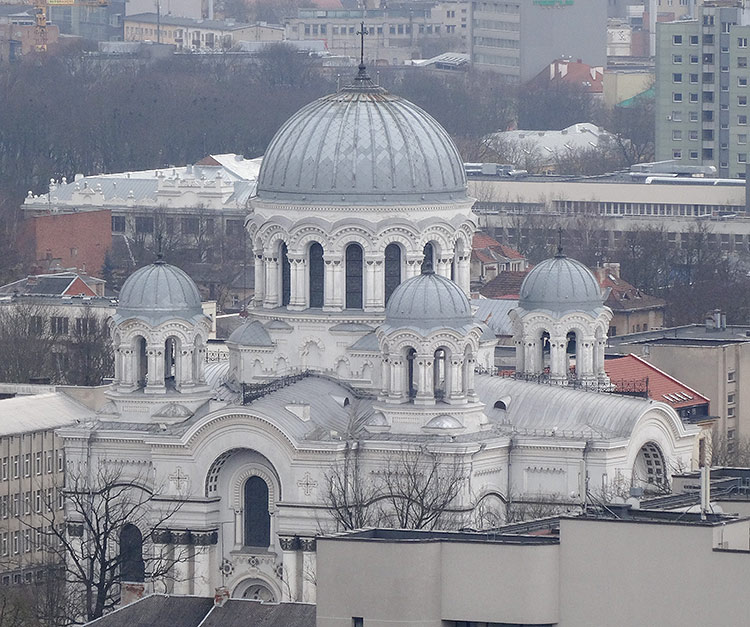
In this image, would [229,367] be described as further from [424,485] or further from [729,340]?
[729,340]

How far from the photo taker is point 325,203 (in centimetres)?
9556

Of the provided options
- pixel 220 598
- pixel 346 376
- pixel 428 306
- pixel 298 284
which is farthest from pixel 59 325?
pixel 220 598

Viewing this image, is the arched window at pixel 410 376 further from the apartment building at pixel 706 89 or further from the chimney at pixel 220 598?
the apartment building at pixel 706 89

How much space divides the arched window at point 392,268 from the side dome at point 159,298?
411 cm

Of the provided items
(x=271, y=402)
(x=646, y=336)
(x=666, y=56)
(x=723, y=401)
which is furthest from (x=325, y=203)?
(x=666, y=56)

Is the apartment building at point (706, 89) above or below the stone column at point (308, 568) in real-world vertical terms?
above

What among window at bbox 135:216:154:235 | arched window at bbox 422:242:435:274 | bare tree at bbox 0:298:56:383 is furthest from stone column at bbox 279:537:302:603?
window at bbox 135:216:154:235

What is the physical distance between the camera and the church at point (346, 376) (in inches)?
3627

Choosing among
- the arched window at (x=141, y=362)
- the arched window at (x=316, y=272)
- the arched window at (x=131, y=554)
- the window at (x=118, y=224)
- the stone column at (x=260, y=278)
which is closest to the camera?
the arched window at (x=131, y=554)

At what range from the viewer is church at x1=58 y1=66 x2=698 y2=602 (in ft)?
302

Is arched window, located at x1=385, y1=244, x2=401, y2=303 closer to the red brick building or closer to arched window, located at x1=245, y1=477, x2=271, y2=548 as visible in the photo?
arched window, located at x1=245, y1=477, x2=271, y2=548

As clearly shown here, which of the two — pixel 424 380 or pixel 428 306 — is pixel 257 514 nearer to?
pixel 424 380

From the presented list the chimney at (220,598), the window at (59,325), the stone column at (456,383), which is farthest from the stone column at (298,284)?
the window at (59,325)

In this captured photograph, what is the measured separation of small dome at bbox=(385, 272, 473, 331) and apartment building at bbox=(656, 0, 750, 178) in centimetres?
9380
